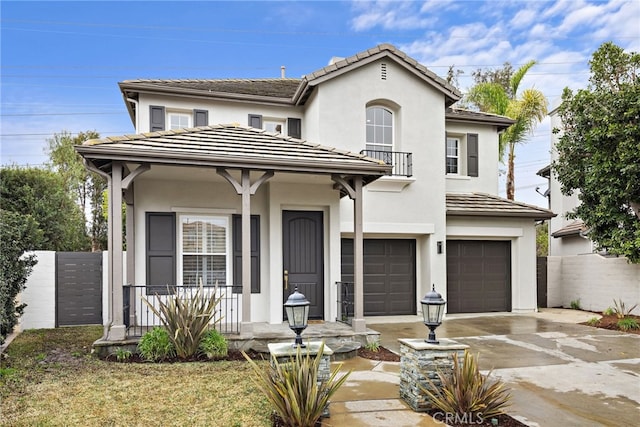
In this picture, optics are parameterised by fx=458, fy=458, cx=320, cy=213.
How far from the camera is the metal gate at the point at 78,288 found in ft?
34.0

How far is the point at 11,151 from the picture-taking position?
22.2 meters

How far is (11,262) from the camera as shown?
7.64 m

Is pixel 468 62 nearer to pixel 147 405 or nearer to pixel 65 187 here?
pixel 65 187

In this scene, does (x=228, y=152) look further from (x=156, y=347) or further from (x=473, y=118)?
(x=473, y=118)

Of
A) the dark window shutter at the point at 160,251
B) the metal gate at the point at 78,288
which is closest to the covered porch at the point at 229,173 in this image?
the dark window shutter at the point at 160,251

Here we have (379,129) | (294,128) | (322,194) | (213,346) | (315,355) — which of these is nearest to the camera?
(315,355)

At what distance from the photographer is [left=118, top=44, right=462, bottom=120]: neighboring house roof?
1102cm

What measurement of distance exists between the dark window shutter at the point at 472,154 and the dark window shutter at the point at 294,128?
16.7ft

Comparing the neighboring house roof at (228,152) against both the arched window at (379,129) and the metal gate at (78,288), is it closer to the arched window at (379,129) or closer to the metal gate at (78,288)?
the arched window at (379,129)

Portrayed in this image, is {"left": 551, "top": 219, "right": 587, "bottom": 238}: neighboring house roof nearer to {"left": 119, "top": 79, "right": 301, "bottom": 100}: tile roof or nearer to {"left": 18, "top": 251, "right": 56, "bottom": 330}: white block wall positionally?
{"left": 119, "top": 79, "right": 301, "bottom": 100}: tile roof

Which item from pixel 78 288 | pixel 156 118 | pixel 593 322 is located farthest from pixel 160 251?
pixel 593 322

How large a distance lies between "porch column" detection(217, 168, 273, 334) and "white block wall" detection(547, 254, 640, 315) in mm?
10233

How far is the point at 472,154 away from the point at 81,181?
60.1ft

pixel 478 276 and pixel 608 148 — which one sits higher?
pixel 608 148
